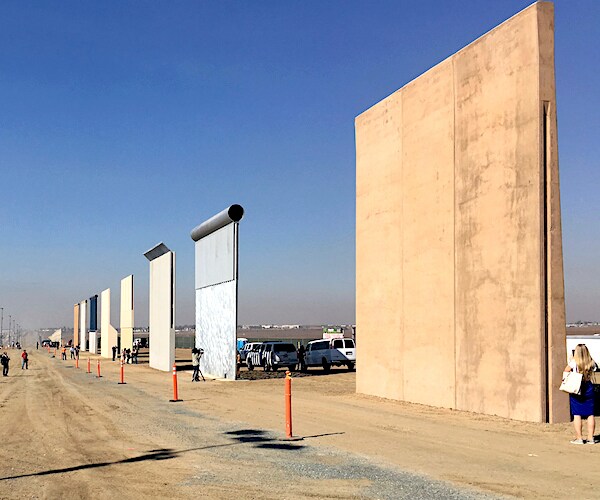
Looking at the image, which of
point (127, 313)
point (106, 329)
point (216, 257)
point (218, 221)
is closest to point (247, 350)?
point (216, 257)

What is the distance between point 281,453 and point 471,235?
8.72m

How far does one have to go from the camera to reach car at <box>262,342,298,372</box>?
42.7m

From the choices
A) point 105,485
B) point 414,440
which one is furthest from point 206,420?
point 105,485

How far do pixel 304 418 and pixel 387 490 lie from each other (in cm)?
850

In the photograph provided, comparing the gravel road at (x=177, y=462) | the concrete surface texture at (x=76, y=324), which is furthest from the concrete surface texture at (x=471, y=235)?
the concrete surface texture at (x=76, y=324)

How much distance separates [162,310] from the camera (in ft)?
156

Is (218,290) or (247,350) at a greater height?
(218,290)

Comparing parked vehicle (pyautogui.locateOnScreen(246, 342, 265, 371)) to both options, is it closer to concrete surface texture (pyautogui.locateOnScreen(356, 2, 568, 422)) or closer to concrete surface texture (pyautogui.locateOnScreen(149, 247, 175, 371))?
concrete surface texture (pyautogui.locateOnScreen(149, 247, 175, 371))

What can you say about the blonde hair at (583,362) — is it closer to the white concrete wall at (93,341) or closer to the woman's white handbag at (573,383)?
the woman's white handbag at (573,383)

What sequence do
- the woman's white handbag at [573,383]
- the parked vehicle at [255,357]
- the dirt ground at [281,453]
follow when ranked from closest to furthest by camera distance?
the dirt ground at [281,453], the woman's white handbag at [573,383], the parked vehicle at [255,357]

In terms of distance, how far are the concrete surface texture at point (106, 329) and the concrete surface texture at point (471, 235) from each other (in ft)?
209

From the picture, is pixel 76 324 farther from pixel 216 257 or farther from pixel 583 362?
pixel 583 362

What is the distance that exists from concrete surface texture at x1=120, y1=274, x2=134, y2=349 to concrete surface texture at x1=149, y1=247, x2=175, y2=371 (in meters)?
16.7

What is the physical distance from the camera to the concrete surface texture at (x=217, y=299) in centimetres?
3431
